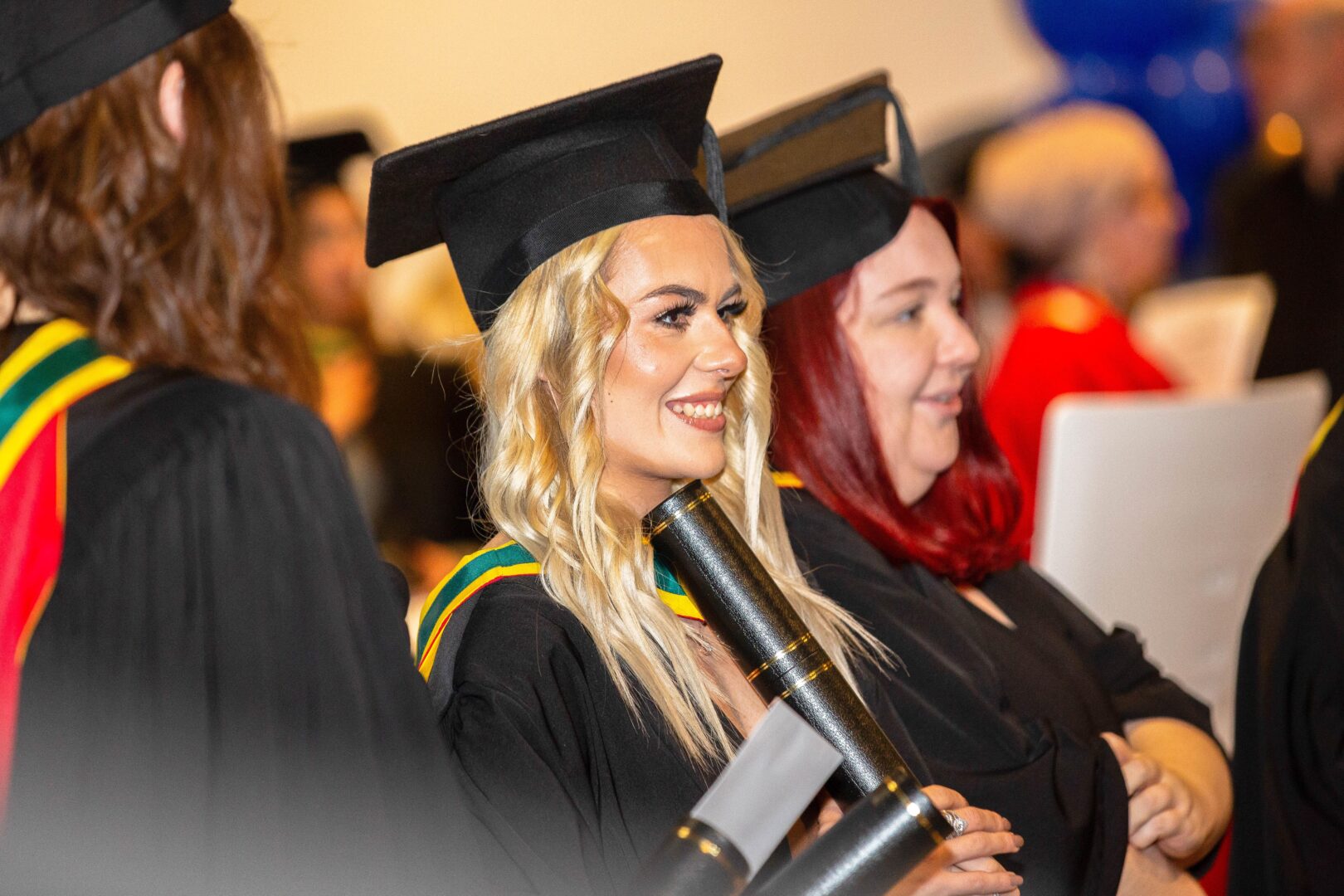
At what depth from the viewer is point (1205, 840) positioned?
2.00 m

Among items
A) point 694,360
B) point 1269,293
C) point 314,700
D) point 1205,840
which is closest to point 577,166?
point 694,360

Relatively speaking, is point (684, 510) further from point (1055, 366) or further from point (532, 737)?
point (1055, 366)

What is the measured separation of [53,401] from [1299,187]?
445 centimetres

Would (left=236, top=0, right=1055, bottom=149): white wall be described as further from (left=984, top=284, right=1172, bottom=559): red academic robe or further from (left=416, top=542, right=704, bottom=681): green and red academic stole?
(left=416, top=542, right=704, bottom=681): green and red academic stole

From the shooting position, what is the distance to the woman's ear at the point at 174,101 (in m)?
1.42

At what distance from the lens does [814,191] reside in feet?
7.02

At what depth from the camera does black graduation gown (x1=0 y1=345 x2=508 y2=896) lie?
114cm

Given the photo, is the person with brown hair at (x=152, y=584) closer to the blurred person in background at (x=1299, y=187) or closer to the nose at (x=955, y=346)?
Answer: the nose at (x=955, y=346)

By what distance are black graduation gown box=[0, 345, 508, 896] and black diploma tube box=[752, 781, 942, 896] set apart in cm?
33

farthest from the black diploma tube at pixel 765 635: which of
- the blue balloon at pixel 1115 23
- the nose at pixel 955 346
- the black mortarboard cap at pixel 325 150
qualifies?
the blue balloon at pixel 1115 23

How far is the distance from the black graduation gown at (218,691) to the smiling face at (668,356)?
0.48m

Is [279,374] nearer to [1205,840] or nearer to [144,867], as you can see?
[144,867]

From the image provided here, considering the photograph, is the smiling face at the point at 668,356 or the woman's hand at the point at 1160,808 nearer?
the smiling face at the point at 668,356

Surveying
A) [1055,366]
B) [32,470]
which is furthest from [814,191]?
[1055,366]
